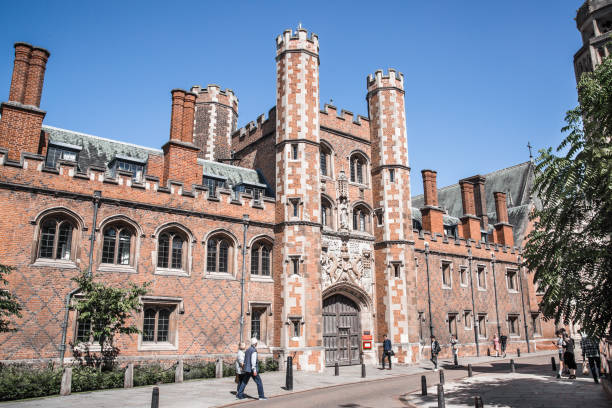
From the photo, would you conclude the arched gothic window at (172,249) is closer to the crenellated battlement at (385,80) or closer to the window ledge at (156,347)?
the window ledge at (156,347)

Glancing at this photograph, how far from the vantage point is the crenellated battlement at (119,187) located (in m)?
15.7

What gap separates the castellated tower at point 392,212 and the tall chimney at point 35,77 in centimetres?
1618

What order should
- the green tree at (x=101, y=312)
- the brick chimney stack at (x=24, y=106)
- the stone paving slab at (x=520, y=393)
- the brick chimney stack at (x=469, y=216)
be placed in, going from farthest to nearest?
the brick chimney stack at (x=469, y=216), the brick chimney stack at (x=24, y=106), the green tree at (x=101, y=312), the stone paving slab at (x=520, y=393)

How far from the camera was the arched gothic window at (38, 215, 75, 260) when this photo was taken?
1584 centimetres

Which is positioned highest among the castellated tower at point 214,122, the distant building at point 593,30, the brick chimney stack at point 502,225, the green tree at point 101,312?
the distant building at point 593,30

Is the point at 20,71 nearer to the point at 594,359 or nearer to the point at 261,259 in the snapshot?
the point at 261,259

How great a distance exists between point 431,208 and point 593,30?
59.2 feet

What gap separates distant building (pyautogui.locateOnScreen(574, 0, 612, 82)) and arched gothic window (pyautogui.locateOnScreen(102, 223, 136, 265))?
102 ft

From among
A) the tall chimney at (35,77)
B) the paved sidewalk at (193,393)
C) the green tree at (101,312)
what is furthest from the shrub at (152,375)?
the tall chimney at (35,77)

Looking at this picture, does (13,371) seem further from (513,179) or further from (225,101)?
(513,179)

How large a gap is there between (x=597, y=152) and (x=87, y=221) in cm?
1561

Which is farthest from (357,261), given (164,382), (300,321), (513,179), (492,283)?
(513,179)

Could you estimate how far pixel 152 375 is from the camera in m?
15.0

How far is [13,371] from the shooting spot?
13133 mm
